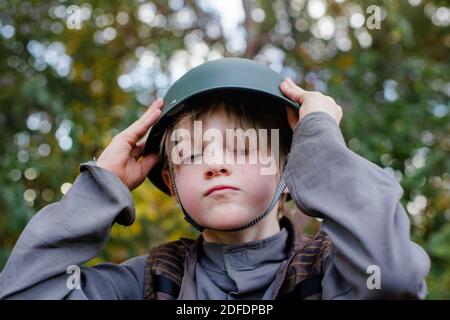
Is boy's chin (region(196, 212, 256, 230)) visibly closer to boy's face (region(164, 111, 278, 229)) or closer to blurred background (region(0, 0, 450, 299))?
boy's face (region(164, 111, 278, 229))

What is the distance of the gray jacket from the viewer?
133 cm

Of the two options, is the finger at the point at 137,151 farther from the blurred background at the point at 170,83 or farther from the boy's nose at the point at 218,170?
the blurred background at the point at 170,83

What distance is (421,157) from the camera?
3988 mm

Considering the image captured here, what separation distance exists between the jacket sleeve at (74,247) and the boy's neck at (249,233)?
0.26 meters

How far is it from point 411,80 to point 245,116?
3.12 meters

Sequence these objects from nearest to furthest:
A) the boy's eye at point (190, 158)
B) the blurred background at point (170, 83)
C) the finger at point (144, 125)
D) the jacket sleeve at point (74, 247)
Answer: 1. the jacket sleeve at point (74, 247)
2. the boy's eye at point (190, 158)
3. the finger at point (144, 125)
4. the blurred background at point (170, 83)

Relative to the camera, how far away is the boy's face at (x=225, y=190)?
63.1 inches

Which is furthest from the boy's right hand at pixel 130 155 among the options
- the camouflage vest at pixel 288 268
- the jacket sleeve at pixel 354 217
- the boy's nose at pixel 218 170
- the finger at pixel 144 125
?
the jacket sleeve at pixel 354 217

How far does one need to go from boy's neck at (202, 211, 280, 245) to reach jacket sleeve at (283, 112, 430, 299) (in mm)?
246

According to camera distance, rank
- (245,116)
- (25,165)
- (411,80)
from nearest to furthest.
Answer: (245,116) → (25,165) → (411,80)

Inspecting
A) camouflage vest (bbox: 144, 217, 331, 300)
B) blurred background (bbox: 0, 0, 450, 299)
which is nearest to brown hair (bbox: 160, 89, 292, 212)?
camouflage vest (bbox: 144, 217, 331, 300)

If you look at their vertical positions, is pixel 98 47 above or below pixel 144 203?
above

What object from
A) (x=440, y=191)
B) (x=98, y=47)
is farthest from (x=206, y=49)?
(x=440, y=191)
